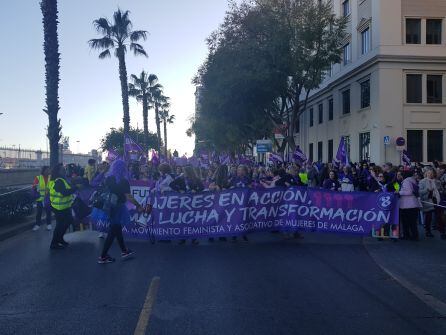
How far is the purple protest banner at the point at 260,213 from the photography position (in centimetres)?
1041

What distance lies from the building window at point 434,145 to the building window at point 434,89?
1.82 metres

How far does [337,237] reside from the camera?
37.6ft

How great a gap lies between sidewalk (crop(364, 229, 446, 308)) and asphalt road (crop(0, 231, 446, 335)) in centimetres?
26

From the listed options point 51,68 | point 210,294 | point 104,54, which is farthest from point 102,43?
point 210,294

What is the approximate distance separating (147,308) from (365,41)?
28774 mm

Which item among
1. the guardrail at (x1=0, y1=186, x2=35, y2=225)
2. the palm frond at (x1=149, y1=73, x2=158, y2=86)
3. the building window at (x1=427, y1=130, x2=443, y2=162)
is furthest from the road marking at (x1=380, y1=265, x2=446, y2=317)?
the palm frond at (x1=149, y1=73, x2=158, y2=86)

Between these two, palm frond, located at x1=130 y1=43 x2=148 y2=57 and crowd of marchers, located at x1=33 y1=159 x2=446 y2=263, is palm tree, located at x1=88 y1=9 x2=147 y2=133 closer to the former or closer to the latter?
palm frond, located at x1=130 y1=43 x2=148 y2=57

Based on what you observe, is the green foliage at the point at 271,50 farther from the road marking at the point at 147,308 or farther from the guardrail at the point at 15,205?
the road marking at the point at 147,308

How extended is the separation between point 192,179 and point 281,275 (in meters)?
4.20

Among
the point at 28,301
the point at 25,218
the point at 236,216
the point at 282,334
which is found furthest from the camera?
the point at 25,218

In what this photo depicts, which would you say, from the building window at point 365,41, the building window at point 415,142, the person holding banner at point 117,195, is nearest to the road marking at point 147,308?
the person holding banner at point 117,195

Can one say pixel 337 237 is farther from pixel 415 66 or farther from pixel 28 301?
pixel 415 66

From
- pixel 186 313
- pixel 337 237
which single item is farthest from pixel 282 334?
pixel 337 237

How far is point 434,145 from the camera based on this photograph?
28609 mm
